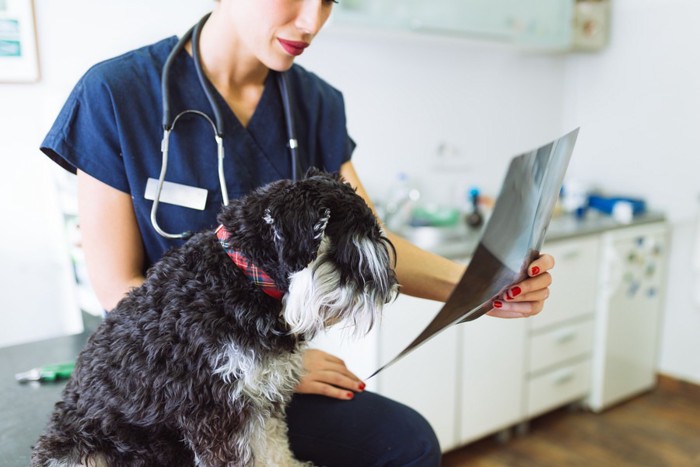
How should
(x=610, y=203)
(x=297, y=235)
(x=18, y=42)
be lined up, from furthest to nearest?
(x=610, y=203), (x=18, y=42), (x=297, y=235)

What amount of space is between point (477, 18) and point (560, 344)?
61.9 inches

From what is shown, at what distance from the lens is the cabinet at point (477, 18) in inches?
87.9

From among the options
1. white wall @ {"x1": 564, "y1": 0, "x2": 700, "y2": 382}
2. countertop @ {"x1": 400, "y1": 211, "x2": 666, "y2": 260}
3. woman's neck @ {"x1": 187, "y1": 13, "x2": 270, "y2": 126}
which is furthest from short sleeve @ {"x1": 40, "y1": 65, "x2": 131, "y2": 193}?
white wall @ {"x1": 564, "y1": 0, "x2": 700, "y2": 382}

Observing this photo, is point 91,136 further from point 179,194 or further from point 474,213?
point 474,213

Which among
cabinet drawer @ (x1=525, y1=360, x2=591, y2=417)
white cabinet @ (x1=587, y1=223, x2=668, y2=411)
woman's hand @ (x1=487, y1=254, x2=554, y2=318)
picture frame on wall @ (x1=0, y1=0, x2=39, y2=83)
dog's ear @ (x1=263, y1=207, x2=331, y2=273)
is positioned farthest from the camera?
white cabinet @ (x1=587, y1=223, x2=668, y2=411)

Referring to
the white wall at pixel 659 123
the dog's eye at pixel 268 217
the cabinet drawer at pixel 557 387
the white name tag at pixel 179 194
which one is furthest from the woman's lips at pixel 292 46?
the white wall at pixel 659 123

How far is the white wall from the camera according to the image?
3006mm

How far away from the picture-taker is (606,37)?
3.31 m

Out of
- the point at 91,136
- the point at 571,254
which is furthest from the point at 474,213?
the point at 91,136

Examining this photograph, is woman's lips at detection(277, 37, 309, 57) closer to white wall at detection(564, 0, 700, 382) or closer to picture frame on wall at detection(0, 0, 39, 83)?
picture frame on wall at detection(0, 0, 39, 83)

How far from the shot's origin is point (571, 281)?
2.71m

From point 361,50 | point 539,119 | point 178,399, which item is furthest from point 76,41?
point 539,119

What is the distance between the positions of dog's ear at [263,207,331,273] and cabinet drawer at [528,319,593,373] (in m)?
2.11

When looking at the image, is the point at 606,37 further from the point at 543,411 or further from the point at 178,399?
the point at 178,399
